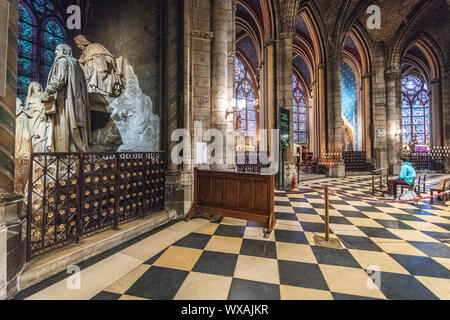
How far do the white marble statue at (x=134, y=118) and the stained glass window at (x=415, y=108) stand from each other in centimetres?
2836

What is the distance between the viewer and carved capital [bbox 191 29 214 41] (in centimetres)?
485

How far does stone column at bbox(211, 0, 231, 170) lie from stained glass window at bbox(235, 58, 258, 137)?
15.2 metres

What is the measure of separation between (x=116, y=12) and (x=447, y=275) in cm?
856

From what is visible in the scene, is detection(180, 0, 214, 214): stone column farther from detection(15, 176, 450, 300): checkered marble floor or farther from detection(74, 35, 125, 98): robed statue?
detection(15, 176, 450, 300): checkered marble floor

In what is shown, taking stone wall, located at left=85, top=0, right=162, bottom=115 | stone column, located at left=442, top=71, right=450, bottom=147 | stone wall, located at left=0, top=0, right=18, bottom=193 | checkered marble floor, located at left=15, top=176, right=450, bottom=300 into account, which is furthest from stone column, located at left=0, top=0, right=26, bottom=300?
stone column, located at left=442, top=71, right=450, bottom=147

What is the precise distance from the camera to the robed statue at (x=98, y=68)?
171 inches

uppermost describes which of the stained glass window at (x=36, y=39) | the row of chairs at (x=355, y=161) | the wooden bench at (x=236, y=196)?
the stained glass window at (x=36, y=39)

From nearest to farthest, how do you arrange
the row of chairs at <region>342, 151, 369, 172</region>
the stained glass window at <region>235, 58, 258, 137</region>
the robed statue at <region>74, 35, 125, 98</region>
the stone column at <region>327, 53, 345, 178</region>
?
the robed statue at <region>74, 35, 125, 98</region>
the stone column at <region>327, 53, 345, 178</region>
the row of chairs at <region>342, 151, 369, 172</region>
the stained glass window at <region>235, 58, 258, 137</region>

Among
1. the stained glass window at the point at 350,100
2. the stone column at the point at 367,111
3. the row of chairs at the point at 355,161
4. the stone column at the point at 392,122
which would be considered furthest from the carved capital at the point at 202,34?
the stained glass window at the point at 350,100

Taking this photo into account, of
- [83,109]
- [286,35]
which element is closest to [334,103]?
[286,35]

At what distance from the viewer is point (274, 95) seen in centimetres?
892

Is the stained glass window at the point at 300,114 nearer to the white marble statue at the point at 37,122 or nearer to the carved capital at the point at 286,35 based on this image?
the carved capital at the point at 286,35

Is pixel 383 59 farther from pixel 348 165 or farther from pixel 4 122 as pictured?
pixel 4 122
